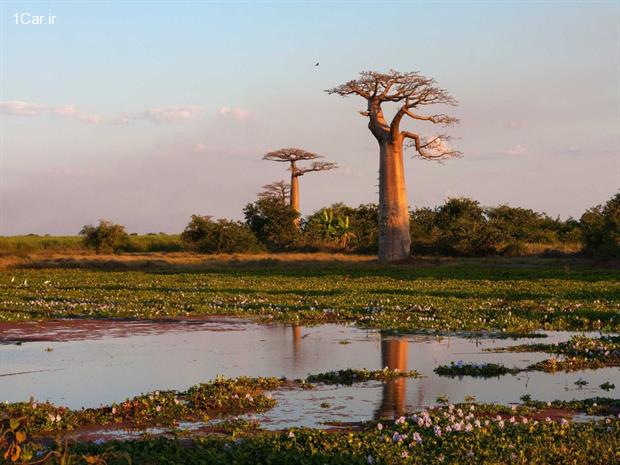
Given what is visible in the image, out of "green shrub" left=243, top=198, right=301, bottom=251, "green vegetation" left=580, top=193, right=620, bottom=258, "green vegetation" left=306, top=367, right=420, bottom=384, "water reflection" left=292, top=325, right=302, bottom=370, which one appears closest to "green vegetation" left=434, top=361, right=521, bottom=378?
"green vegetation" left=306, top=367, right=420, bottom=384

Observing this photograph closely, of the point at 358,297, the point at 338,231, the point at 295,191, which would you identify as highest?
the point at 295,191

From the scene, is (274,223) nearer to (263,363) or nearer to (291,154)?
(291,154)

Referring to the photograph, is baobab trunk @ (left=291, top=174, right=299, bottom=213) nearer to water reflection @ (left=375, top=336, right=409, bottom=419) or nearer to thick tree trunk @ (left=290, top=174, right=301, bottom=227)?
thick tree trunk @ (left=290, top=174, right=301, bottom=227)

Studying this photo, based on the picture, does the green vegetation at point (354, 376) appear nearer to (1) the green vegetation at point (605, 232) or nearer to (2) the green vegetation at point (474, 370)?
(2) the green vegetation at point (474, 370)

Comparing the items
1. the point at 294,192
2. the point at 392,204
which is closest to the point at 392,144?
the point at 392,204

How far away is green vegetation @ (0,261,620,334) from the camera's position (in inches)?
824

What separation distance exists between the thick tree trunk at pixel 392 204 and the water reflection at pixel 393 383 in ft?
104

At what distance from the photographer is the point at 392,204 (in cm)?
4978

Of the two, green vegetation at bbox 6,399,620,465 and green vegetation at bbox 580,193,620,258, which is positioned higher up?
green vegetation at bbox 580,193,620,258

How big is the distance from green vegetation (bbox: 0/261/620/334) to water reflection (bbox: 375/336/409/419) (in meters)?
2.24

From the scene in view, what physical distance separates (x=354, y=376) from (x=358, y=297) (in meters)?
13.9

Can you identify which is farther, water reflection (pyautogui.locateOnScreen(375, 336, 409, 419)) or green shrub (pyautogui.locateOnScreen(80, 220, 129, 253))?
green shrub (pyautogui.locateOnScreen(80, 220, 129, 253))

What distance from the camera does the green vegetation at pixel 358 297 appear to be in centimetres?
2092

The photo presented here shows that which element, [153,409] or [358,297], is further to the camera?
[358,297]
